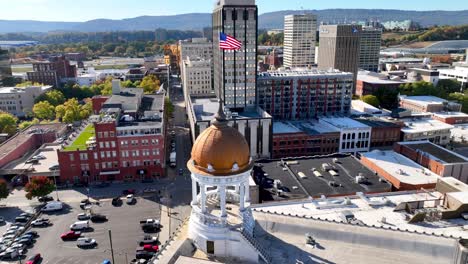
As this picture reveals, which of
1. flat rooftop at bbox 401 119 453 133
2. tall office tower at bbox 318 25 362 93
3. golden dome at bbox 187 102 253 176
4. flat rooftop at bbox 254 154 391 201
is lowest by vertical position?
flat rooftop at bbox 254 154 391 201

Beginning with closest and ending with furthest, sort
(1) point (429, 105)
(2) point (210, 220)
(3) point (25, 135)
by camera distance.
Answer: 1. (2) point (210, 220)
2. (3) point (25, 135)
3. (1) point (429, 105)

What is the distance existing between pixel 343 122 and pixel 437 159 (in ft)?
119

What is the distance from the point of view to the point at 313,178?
63344 millimetres

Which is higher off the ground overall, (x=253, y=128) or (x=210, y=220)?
(x=210, y=220)

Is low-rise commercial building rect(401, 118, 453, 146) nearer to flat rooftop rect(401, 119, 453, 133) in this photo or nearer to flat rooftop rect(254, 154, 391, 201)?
flat rooftop rect(401, 119, 453, 133)

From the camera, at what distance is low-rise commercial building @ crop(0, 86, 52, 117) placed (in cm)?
13938

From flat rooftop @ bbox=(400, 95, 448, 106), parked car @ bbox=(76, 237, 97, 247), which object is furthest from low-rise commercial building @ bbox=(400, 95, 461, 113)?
parked car @ bbox=(76, 237, 97, 247)

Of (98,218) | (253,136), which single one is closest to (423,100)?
(253,136)

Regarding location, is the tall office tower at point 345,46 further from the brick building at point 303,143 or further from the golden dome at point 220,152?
the golden dome at point 220,152

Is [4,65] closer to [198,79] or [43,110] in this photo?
[43,110]

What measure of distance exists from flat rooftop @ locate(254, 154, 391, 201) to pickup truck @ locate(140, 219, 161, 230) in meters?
19.7

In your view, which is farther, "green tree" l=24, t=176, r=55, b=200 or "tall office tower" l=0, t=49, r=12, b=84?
"tall office tower" l=0, t=49, r=12, b=84

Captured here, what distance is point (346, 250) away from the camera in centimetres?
2720

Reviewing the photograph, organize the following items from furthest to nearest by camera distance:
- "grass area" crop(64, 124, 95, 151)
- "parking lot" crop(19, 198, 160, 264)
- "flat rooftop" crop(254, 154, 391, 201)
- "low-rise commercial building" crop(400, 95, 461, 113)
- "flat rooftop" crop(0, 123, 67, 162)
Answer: "low-rise commercial building" crop(400, 95, 461, 113)
"flat rooftop" crop(0, 123, 67, 162)
"grass area" crop(64, 124, 95, 151)
"flat rooftop" crop(254, 154, 391, 201)
"parking lot" crop(19, 198, 160, 264)
